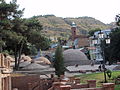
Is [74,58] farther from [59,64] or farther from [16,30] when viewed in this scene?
[16,30]

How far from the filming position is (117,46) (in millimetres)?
55625

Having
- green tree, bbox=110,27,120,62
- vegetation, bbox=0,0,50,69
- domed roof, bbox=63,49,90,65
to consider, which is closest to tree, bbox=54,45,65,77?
vegetation, bbox=0,0,50,69

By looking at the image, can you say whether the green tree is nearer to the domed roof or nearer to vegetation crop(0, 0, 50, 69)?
the domed roof

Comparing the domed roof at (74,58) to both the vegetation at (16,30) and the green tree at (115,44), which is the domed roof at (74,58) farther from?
the vegetation at (16,30)

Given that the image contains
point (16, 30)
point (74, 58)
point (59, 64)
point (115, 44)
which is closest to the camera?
point (16, 30)

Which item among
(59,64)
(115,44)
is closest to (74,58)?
(115,44)

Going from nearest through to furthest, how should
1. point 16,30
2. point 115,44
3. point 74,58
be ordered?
1. point 16,30
2. point 115,44
3. point 74,58

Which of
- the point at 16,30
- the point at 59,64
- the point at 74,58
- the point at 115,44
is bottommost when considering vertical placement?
the point at 59,64

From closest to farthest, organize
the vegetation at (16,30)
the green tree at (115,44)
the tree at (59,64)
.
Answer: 1. the vegetation at (16,30)
2. the tree at (59,64)
3. the green tree at (115,44)

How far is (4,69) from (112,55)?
4153cm

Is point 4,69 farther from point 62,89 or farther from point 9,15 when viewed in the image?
point 9,15

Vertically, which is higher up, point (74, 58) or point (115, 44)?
point (115, 44)

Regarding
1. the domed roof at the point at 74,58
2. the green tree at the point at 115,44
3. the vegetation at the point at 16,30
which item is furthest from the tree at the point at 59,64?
the domed roof at the point at 74,58

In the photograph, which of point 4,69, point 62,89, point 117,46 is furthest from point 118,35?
point 62,89
